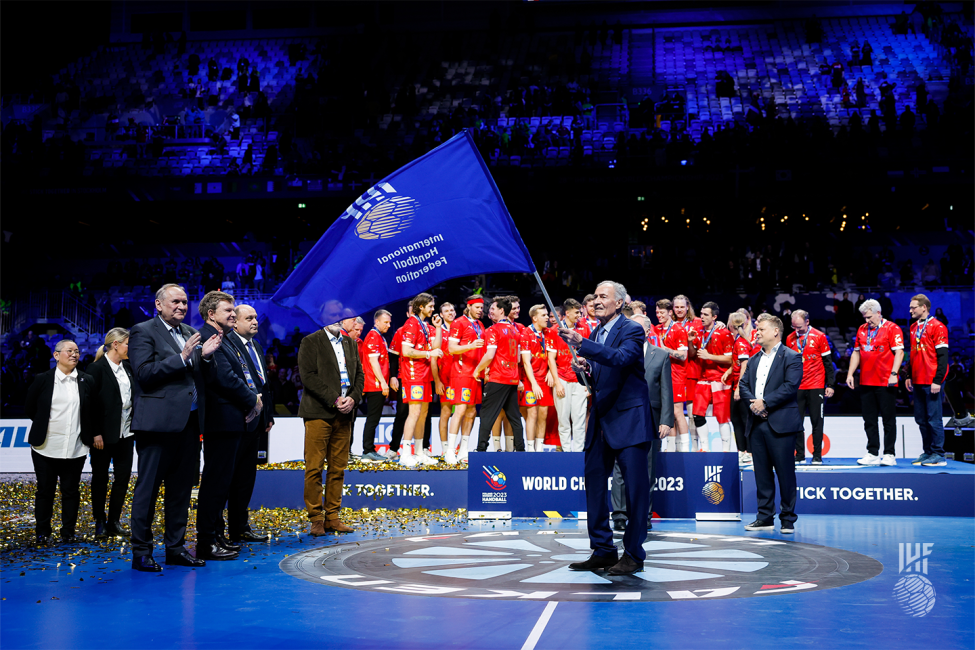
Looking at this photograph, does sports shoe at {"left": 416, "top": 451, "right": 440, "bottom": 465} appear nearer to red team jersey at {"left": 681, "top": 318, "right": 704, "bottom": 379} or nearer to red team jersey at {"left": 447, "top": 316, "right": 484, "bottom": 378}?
red team jersey at {"left": 447, "top": 316, "right": 484, "bottom": 378}

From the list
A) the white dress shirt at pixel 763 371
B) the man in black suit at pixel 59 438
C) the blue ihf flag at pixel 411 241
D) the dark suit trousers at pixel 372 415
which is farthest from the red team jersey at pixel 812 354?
the man in black suit at pixel 59 438

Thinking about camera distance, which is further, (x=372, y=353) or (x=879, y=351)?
(x=372, y=353)

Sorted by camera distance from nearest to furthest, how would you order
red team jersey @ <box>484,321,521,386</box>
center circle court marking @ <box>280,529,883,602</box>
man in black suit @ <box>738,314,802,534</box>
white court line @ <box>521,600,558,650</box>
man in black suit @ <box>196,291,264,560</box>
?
white court line @ <box>521,600,558,650</box>
center circle court marking @ <box>280,529,883,602</box>
man in black suit @ <box>196,291,264,560</box>
man in black suit @ <box>738,314,802,534</box>
red team jersey @ <box>484,321,521,386</box>

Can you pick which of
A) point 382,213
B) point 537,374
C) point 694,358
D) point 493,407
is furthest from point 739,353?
point 382,213

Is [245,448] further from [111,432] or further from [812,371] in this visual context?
[812,371]

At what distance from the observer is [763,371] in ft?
26.7

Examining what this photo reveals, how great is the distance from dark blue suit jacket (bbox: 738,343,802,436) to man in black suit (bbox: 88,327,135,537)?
18.7 feet

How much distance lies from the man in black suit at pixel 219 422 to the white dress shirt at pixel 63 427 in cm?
174

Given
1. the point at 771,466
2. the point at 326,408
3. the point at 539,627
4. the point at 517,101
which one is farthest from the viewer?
the point at 517,101

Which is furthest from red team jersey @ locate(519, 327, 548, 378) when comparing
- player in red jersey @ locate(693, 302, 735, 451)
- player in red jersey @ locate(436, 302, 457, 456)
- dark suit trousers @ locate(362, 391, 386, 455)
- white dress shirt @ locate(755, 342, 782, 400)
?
white dress shirt @ locate(755, 342, 782, 400)

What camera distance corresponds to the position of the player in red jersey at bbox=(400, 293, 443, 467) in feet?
33.8

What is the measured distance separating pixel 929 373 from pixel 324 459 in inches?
279

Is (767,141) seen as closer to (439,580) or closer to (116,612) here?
(439,580)

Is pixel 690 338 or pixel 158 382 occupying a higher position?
pixel 690 338
